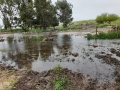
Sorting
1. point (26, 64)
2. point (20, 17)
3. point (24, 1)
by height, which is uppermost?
point (24, 1)

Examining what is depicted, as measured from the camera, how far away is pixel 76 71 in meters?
11.8

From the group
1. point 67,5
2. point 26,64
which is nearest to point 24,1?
point 67,5

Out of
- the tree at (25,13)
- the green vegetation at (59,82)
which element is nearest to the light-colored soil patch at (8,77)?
the green vegetation at (59,82)

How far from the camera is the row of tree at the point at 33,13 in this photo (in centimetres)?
5806

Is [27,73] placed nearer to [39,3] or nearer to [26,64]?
[26,64]

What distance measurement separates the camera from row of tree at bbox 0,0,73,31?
190 ft

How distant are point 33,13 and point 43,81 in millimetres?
48700

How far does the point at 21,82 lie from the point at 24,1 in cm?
5388

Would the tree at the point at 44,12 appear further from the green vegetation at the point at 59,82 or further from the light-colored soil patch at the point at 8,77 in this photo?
the green vegetation at the point at 59,82

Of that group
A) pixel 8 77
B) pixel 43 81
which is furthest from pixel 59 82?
pixel 8 77

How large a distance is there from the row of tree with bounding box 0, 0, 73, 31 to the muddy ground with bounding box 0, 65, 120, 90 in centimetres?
4639

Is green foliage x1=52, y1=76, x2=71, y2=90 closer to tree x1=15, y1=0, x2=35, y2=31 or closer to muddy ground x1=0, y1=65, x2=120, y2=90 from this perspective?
muddy ground x1=0, y1=65, x2=120, y2=90

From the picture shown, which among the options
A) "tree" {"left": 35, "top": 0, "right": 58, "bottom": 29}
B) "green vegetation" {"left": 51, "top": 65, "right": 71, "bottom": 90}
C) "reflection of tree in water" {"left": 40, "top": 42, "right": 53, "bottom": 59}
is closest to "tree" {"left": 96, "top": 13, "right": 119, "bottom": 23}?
"tree" {"left": 35, "top": 0, "right": 58, "bottom": 29}

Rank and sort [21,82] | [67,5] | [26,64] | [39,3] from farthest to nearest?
[67,5], [39,3], [26,64], [21,82]
